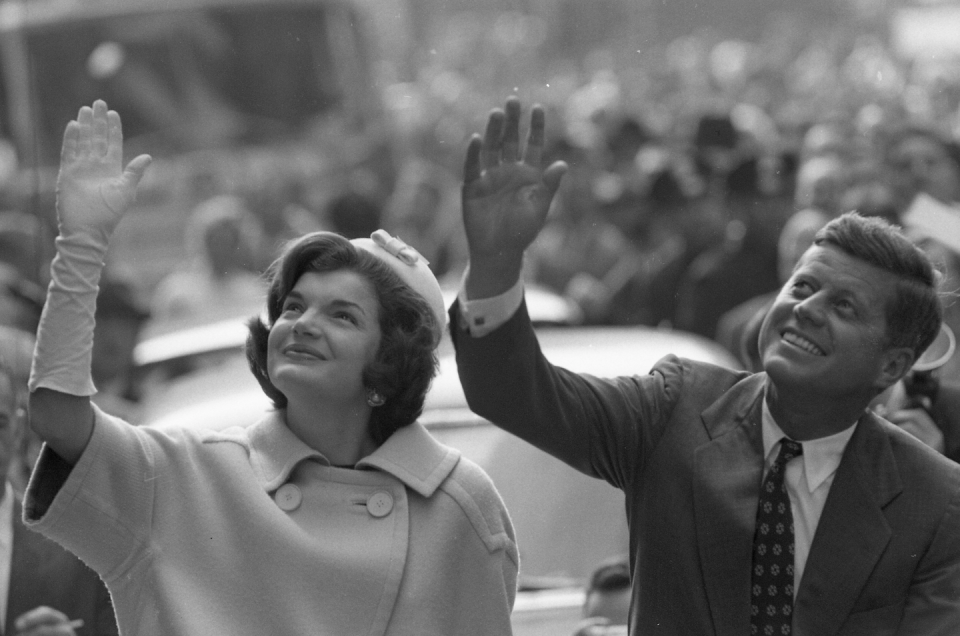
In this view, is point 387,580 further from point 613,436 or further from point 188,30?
point 188,30

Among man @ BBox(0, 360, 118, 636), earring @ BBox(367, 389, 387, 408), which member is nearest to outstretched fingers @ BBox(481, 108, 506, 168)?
earring @ BBox(367, 389, 387, 408)

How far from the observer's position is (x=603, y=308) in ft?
27.8

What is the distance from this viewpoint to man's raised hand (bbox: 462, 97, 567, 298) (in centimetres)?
307

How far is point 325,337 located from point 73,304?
50cm

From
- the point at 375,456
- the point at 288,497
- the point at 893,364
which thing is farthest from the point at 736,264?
the point at 288,497

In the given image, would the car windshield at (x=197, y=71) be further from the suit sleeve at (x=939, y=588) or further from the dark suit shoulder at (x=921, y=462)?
the suit sleeve at (x=939, y=588)

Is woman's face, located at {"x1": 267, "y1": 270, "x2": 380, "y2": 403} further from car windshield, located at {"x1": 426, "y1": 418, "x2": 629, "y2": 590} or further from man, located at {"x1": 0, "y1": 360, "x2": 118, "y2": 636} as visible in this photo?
car windshield, located at {"x1": 426, "y1": 418, "x2": 629, "y2": 590}

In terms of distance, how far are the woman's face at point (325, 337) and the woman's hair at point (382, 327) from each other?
0.02m

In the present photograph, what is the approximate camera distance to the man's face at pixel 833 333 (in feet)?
10.8

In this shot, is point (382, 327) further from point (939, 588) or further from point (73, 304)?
point (939, 588)

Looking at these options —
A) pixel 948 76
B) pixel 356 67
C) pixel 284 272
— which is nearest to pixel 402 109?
pixel 356 67

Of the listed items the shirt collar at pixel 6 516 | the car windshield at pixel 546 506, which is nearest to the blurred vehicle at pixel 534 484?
the car windshield at pixel 546 506

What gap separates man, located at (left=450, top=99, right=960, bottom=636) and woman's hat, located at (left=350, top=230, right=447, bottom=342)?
350 mm

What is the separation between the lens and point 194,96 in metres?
13.1
